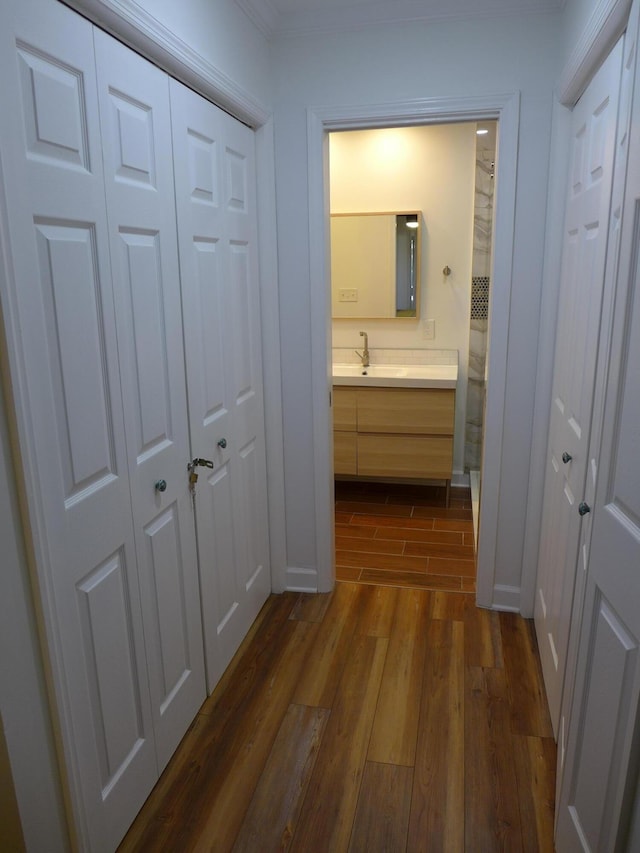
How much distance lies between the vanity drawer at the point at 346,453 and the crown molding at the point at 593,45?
2243 millimetres

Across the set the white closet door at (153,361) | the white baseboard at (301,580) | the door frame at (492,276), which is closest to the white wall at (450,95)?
the door frame at (492,276)

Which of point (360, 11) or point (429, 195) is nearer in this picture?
point (360, 11)

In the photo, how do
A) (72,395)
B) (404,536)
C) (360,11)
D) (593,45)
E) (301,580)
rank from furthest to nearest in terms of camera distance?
(404,536) → (301,580) → (360,11) → (593,45) → (72,395)

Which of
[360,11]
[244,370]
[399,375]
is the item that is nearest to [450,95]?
[360,11]

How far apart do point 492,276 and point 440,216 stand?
66.0 inches

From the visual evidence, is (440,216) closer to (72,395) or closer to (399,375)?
(399,375)

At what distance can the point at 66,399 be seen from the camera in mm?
1349

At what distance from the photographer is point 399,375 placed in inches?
153

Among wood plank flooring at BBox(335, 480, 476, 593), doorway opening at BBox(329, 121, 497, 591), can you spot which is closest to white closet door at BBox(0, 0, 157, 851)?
wood plank flooring at BBox(335, 480, 476, 593)

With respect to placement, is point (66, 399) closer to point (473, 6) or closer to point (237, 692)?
point (237, 692)

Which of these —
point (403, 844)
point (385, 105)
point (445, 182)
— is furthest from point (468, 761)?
point (445, 182)

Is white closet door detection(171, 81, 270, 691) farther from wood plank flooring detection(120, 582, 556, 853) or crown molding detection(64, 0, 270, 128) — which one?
wood plank flooring detection(120, 582, 556, 853)

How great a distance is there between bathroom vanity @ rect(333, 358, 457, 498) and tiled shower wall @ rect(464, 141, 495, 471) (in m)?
0.24

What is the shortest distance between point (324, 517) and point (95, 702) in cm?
148
